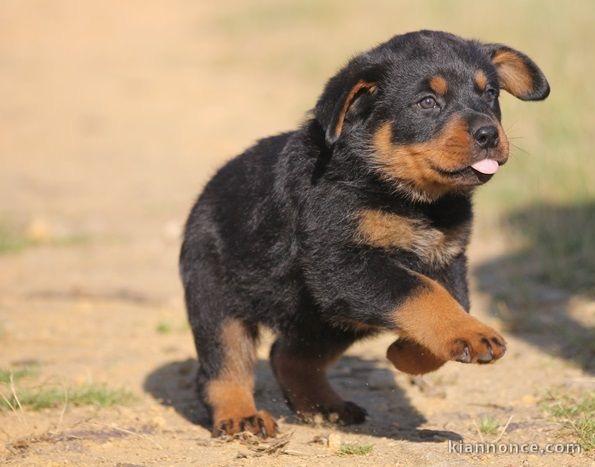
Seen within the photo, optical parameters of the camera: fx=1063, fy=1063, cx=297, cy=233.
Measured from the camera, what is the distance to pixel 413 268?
4.71 m

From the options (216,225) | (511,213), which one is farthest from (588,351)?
(511,213)

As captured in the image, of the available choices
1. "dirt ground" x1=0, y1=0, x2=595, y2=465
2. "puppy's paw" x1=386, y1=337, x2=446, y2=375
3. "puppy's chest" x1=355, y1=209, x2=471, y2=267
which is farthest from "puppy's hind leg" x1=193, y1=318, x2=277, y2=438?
"puppy's chest" x1=355, y1=209, x2=471, y2=267

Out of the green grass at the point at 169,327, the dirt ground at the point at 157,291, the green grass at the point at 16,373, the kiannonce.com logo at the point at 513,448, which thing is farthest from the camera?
the green grass at the point at 169,327

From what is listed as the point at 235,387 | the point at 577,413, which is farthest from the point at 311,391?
the point at 577,413

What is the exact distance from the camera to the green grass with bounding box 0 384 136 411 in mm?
5352

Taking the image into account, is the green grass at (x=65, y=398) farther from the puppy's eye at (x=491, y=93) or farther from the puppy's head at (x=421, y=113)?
the puppy's eye at (x=491, y=93)

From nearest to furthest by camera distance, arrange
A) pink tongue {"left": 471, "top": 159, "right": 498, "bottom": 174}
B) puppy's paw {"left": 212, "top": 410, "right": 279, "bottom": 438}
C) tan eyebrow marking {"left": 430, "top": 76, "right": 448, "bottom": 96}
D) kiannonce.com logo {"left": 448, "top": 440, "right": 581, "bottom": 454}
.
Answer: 1. kiannonce.com logo {"left": 448, "top": 440, "right": 581, "bottom": 454}
2. pink tongue {"left": 471, "top": 159, "right": 498, "bottom": 174}
3. tan eyebrow marking {"left": 430, "top": 76, "right": 448, "bottom": 96}
4. puppy's paw {"left": 212, "top": 410, "right": 279, "bottom": 438}

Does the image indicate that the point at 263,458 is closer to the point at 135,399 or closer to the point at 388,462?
the point at 388,462

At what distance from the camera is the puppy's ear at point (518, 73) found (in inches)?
202

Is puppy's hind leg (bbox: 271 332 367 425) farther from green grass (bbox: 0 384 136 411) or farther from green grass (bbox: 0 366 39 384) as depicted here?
green grass (bbox: 0 366 39 384)

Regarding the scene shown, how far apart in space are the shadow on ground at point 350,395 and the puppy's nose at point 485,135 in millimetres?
1382

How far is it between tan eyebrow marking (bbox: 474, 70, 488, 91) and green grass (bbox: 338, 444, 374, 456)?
168 cm

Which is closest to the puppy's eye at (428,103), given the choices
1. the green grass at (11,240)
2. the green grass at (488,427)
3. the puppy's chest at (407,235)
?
the puppy's chest at (407,235)

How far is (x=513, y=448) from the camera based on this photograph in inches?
178
